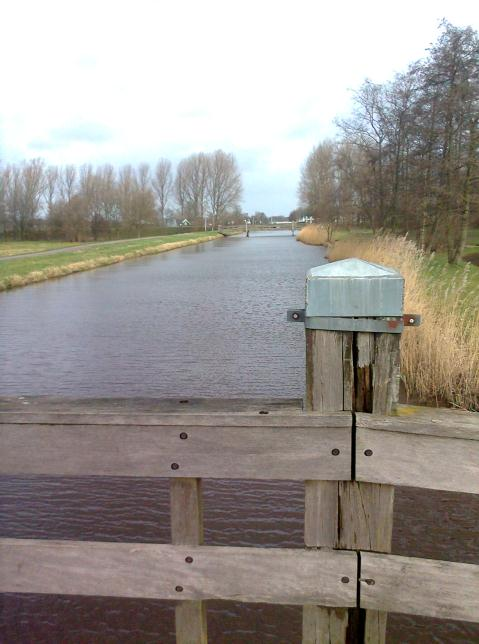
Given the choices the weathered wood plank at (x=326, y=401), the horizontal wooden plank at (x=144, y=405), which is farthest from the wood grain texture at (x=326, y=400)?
the horizontal wooden plank at (x=144, y=405)

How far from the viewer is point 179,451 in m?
1.76

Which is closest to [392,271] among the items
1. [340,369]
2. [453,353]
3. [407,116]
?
[340,369]

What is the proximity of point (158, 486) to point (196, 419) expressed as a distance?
141 inches

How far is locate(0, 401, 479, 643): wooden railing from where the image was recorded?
1702 mm

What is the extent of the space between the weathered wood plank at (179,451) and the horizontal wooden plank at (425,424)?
80 millimetres

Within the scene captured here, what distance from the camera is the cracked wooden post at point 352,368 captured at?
1642 mm

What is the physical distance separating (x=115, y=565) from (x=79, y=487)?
3.44 m

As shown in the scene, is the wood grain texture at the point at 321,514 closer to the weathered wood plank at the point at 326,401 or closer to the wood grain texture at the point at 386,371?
the weathered wood plank at the point at 326,401

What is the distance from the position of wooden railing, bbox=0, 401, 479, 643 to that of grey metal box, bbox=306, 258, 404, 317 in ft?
1.03

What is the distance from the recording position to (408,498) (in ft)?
15.8

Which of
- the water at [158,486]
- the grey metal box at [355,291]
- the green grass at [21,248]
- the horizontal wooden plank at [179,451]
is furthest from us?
the green grass at [21,248]

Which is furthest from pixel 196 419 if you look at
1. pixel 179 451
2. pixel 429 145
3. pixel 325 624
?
pixel 429 145

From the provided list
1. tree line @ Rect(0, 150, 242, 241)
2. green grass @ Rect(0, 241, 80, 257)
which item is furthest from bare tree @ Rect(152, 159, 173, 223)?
green grass @ Rect(0, 241, 80, 257)

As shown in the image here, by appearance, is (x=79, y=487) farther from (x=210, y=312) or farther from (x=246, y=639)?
(x=210, y=312)
